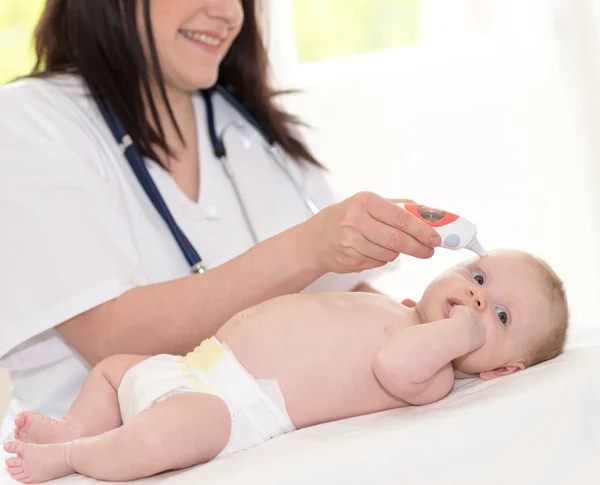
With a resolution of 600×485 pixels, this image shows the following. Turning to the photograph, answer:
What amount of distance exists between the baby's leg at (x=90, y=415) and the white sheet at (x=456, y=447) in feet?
0.32

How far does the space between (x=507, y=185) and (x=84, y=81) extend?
1.50m

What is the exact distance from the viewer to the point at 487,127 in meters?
2.55

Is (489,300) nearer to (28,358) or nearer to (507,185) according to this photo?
(28,358)

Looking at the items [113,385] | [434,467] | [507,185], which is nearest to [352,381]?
[434,467]

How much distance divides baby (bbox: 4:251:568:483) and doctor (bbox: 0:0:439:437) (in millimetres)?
89

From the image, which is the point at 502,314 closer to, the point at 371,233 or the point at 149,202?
the point at 371,233

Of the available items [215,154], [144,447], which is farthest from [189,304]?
[215,154]

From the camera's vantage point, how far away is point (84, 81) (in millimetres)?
1512

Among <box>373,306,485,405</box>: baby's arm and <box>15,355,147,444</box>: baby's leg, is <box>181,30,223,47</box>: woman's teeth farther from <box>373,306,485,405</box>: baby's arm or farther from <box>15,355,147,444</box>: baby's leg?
<box>373,306,485,405</box>: baby's arm

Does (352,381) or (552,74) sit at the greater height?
(552,74)

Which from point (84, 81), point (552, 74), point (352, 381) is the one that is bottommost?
point (352, 381)

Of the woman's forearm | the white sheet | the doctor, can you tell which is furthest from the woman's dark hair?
the white sheet

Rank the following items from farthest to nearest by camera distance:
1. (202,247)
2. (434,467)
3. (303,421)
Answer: (202,247)
(303,421)
(434,467)

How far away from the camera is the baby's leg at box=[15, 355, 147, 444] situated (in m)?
1.11
